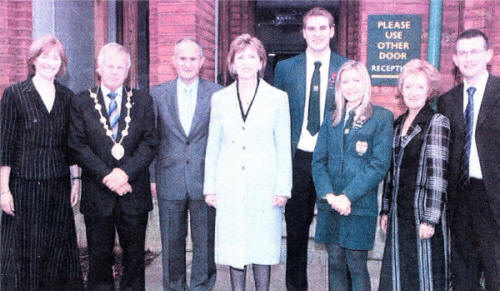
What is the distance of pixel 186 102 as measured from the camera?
137 inches

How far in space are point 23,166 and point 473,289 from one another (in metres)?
3.25

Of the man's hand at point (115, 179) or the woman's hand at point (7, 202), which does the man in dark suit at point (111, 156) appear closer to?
the man's hand at point (115, 179)

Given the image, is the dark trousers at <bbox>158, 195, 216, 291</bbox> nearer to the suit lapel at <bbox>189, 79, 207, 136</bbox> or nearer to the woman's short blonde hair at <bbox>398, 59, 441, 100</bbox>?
the suit lapel at <bbox>189, 79, 207, 136</bbox>

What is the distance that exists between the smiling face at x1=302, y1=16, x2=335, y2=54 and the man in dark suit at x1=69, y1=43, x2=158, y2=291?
1317 mm

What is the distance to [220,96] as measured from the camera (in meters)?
3.33

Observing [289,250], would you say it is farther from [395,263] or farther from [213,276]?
[395,263]

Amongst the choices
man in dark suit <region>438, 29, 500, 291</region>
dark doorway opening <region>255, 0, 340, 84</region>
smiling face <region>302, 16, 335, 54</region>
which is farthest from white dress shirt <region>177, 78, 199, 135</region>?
dark doorway opening <region>255, 0, 340, 84</region>

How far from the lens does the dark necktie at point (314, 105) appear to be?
340 centimetres

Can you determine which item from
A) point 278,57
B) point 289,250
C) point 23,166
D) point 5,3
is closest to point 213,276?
point 289,250

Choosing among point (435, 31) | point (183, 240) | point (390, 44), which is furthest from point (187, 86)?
point (435, 31)

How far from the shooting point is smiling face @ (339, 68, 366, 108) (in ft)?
10.0

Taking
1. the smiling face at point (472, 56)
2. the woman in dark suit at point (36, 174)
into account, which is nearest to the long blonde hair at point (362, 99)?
the smiling face at point (472, 56)

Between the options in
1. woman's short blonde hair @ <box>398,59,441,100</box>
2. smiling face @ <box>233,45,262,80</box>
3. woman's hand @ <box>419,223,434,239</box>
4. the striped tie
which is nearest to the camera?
woman's hand @ <box>419,223,434,239</box>

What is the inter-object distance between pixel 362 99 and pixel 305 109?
492mm
